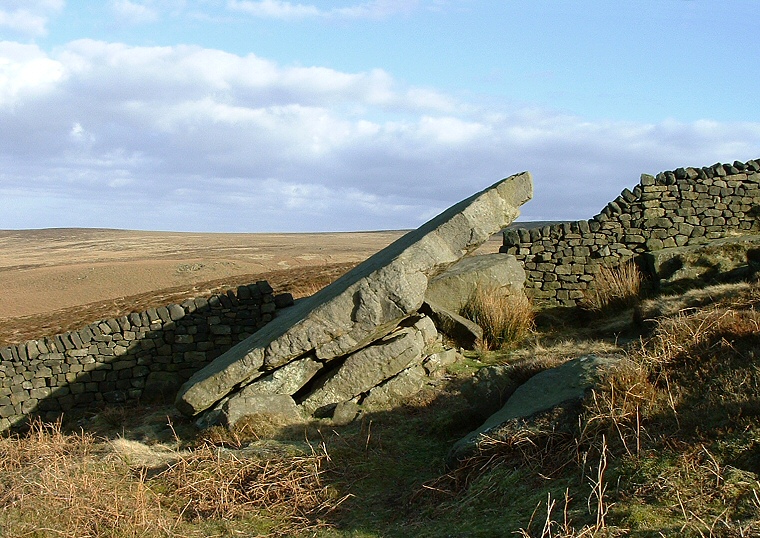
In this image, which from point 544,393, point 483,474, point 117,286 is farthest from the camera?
point 117,286

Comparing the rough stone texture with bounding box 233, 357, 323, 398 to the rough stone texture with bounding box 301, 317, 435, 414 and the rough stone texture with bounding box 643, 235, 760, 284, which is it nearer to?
the rough stone texture with bounding box 301, 317, 435, 414

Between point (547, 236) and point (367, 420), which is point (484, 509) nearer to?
point (367, 420)

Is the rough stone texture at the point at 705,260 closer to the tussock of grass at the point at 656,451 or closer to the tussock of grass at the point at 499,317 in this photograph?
the tussock of grass at the point at 499,317

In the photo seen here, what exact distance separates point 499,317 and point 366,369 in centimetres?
329

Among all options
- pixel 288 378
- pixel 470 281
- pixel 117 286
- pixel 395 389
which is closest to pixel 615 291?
pixel 470 281

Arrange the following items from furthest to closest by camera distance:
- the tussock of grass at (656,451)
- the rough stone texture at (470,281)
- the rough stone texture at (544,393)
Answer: the rough stone texture at (470,281)
the rough stone texture at (544,393)
the tussock of grass at (656,451)

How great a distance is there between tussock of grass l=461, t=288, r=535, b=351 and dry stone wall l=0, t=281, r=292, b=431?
3.45 metres

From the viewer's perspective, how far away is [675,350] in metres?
6.03

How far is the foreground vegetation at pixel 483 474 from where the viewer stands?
4.43 meters

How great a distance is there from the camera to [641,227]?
14.5 m

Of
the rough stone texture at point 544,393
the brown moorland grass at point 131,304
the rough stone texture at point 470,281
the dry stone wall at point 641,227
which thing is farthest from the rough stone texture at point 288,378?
the dry stone wall at point 641,227

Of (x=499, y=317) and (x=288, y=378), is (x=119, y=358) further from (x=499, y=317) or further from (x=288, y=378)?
(x=499, y=317)

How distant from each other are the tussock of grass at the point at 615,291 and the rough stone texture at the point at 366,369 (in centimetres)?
489

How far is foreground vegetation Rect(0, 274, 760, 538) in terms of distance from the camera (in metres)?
4.43
